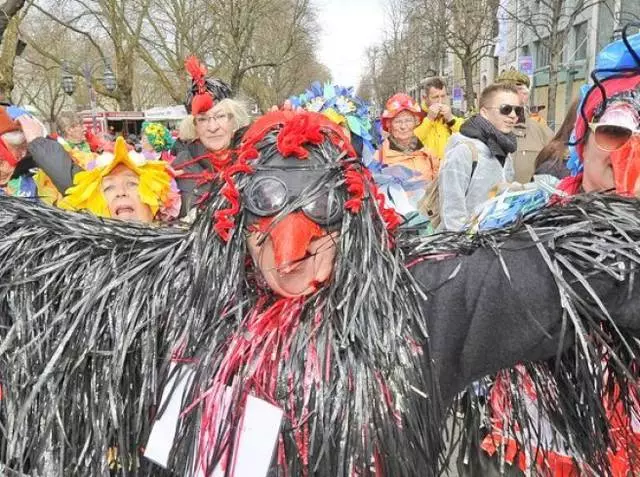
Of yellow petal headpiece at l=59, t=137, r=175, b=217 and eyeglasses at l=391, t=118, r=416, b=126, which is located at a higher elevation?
eyeglasses at l=391, t=118, r=416, b=126

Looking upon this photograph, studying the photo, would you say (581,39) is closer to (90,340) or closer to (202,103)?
(202,103)

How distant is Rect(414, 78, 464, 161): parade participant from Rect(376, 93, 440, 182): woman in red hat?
1.78 feet

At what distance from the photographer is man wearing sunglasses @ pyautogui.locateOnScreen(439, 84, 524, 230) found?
2947 mm

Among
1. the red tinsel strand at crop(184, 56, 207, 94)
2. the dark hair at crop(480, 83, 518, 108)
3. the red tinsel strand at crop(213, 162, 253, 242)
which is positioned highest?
the red tinsel strand at crop(184, 56, 207, 94)

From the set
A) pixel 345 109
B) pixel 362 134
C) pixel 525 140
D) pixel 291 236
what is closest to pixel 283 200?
pixel 291 236

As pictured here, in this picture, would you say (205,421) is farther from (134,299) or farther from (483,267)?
(483,267)

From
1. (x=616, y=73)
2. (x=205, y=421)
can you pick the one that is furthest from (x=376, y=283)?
(x=616, y=73)

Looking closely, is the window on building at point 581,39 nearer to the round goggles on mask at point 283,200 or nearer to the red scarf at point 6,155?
the red scarf at point 6,155

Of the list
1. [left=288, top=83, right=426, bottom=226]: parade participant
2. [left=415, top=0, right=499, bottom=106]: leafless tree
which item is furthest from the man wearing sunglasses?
[left=415, top=0, right=499, bottom=106]: leafless tree

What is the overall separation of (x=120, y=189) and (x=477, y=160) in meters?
1.73

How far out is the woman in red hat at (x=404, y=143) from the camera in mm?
4156

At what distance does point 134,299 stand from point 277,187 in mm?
401

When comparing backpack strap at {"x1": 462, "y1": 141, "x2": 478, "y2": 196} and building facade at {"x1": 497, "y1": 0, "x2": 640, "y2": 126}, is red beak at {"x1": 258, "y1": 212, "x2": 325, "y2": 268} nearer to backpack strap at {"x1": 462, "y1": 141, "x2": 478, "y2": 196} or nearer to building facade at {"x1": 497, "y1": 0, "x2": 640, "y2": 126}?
backpack strap at {"x1": 462, "y1": 141, "x2": 478, "y2": 196}

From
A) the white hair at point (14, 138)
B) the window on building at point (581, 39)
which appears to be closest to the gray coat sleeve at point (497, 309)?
the white hair at point (14, 138)
